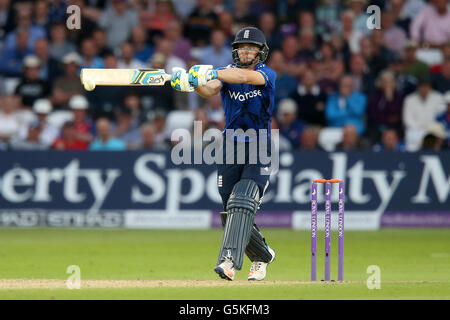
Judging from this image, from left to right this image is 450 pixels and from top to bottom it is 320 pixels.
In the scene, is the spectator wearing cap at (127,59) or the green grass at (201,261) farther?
the spectator wearing cap at (127,59)

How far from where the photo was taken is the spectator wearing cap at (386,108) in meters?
16.2

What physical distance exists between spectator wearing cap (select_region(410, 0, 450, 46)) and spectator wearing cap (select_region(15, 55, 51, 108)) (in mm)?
6593

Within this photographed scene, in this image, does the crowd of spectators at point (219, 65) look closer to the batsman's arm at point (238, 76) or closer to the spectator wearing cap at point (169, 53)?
the spectator wearing cap at point (169, 53)

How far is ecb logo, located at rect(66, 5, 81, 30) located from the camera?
692 inches

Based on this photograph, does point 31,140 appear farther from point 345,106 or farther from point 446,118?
point 446,118

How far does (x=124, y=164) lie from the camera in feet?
49.6

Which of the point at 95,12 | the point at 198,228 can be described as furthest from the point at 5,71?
the point at 198,228

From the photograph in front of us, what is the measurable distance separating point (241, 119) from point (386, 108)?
797cm

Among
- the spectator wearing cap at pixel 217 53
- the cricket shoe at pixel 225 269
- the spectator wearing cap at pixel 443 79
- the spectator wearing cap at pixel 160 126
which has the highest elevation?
the spectator wearing cap at pixel 217 53

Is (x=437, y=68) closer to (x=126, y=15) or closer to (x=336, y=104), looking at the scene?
(x=336, y=104)

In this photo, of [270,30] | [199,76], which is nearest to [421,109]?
[270,30]

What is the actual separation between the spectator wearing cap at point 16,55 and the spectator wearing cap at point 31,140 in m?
1.61

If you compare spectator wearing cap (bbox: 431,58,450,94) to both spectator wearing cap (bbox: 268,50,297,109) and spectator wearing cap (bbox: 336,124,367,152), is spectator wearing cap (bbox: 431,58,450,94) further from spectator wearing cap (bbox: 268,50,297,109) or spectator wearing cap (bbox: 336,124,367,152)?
spectator wearing cap (bbox: 268,50,297,109)

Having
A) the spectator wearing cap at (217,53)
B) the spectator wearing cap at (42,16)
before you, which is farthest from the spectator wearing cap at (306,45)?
the spectator wearing cap at (42,16)
